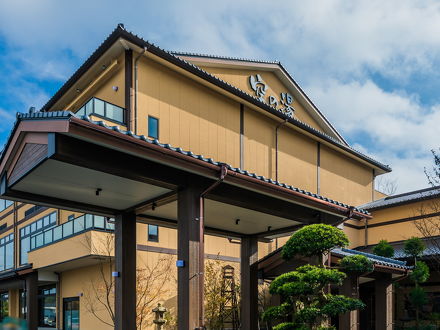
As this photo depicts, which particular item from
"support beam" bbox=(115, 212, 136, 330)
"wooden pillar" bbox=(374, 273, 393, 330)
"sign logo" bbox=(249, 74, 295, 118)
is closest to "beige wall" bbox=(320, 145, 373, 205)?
"sign logo" bbox=(249, 74, 295, 118)

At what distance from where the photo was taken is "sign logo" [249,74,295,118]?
19.7 m

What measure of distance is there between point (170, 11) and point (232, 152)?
31.2ft

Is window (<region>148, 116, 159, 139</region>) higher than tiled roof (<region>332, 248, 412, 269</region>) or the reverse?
higher

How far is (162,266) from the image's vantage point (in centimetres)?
1583

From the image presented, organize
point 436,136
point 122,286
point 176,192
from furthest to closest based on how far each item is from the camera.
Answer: point 436,136 < point 122,286 < point 176,192

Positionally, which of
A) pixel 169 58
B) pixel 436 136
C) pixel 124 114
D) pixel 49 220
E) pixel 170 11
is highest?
pixel 169 58

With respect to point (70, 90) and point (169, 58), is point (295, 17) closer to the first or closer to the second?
point (169, 58)

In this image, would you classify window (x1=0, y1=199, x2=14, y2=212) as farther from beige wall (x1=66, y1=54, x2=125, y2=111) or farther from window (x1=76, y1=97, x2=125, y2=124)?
window (x1=76, y1=97, x2=125, y2=124)

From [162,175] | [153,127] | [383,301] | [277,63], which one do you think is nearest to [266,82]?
[277,63]

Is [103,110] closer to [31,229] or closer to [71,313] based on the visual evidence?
[71,313]

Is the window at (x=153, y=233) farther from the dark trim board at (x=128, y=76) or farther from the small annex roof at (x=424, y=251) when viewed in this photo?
the small annex roof at (x=424, y=251)

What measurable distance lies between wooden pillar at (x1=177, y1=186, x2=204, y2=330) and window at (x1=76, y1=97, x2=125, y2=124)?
607cm

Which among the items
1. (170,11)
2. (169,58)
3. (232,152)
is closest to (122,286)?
(170,11)

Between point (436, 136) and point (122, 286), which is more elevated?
point (436, 136)
